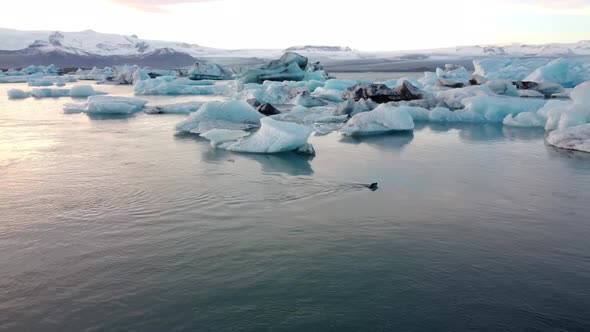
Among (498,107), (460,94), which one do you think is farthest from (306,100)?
(498,107)

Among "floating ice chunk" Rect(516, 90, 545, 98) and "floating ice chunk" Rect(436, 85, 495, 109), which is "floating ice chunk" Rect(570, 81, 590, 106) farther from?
"floating ice chunk" Rect(516, 90, 545, 98)

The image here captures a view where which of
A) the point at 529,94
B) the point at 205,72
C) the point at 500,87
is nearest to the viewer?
the point at 500,87

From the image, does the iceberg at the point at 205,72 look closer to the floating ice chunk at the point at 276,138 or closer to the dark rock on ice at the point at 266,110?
the dark rock on ice at the point at 266,110

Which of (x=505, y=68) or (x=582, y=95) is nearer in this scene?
(x=582, y=95)

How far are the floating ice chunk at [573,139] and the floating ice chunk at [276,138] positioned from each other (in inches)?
153

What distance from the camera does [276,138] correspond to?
6207 millimetres

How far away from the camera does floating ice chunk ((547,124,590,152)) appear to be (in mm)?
6656

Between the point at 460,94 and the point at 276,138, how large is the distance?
7.62 m

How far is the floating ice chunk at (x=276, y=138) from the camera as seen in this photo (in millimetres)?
6129

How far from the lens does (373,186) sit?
180 inches

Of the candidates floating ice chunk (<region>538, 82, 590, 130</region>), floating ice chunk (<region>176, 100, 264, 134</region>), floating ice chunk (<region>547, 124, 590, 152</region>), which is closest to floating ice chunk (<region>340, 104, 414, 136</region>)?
floating ice chunk (<region>176, 100, 264, 134</region>)

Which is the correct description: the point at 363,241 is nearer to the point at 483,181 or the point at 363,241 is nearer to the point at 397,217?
the point at 397,217

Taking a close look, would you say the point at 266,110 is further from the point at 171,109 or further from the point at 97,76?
the point at 97,76

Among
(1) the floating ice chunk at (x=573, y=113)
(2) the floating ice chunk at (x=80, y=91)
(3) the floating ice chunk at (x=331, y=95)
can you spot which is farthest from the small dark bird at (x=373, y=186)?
(2) the floating ice chunk at (x=80, y=91)
